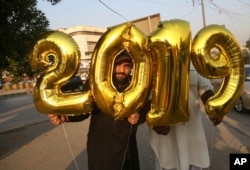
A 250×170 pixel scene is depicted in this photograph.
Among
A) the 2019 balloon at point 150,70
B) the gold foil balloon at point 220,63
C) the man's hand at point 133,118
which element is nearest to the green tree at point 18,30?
the 2019 balloon at point 150,70

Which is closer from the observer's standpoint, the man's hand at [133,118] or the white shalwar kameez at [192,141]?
the man's hand at [133,118]

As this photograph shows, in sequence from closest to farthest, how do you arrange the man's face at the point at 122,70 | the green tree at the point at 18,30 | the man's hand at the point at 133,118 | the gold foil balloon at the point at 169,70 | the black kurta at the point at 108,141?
the gold foil balloon at the point at 169,70 < the man's hand at the point at 133,118 < the man's face at the point at 122,70 < the black kurta at the point at 108,141 < the green tree at the point at 18,30

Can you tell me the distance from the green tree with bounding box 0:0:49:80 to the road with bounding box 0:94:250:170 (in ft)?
5.87

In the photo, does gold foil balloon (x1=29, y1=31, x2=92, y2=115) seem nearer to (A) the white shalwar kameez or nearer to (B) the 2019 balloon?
(B) the 2019 balloon

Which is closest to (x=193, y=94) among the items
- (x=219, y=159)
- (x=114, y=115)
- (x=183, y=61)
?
(x=183, y=61)

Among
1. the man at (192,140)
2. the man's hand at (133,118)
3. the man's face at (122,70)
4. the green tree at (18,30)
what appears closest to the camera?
the man's hand at (133,118)

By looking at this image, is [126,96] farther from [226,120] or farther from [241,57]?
[226,120]

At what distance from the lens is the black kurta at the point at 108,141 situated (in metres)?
2.78

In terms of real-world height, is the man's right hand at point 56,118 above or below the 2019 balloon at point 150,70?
below

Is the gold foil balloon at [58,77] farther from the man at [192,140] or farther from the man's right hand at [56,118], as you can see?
the man at [192,140]

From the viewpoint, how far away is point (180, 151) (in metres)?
2.93

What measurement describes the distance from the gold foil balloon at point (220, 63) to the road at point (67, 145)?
9.08ft

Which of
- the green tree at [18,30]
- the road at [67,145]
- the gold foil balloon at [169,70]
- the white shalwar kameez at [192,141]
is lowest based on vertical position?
the road at [67,145]

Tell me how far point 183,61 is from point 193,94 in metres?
0.70
